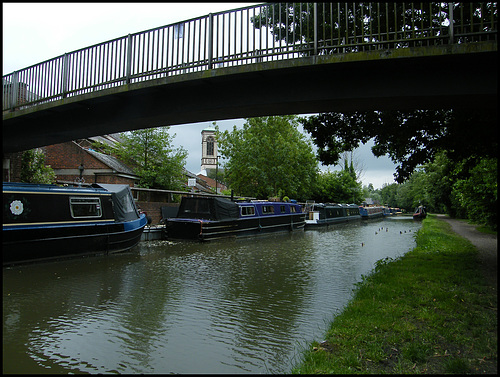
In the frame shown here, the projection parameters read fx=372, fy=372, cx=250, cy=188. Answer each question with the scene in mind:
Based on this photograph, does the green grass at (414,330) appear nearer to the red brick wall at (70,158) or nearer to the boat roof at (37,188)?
the boat roof at (37,188)

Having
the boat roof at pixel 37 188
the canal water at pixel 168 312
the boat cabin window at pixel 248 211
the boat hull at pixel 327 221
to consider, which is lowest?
the canal water at pixel 168 312

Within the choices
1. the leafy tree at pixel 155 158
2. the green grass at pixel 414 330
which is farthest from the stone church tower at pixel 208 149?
the green grass at pixel 414 330

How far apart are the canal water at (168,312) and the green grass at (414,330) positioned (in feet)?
1.73

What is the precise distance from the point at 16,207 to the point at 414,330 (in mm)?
10047

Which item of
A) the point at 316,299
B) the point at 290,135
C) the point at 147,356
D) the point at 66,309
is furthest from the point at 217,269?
the point at 290,135

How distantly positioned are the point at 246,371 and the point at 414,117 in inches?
307

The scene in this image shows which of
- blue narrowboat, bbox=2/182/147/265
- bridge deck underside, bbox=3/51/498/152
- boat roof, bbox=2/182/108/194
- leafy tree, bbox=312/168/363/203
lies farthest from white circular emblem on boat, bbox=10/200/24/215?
leafy tree, bbox=312/168/363/203

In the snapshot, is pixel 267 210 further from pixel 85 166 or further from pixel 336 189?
pixel 336 189

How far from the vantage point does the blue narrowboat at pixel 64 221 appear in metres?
10.0

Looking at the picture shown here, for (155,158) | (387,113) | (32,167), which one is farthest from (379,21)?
(155,158)

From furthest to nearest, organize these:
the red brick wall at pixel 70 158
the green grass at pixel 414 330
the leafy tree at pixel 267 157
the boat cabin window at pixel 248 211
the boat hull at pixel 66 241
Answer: the leafy tree at pixel 267 157 → the red brick wall at pixel 70 158 → the boat cabin window at pixel 248 211 → the boat hull at pixel 66 241 → the green grass at pixel 414 330

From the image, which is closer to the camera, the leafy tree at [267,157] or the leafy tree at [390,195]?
the leafy tree at [267,157]

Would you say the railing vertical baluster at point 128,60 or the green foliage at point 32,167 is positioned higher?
the railing vertical baluster at point 128,60

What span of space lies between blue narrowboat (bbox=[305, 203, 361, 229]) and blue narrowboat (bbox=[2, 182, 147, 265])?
57.1 feet
